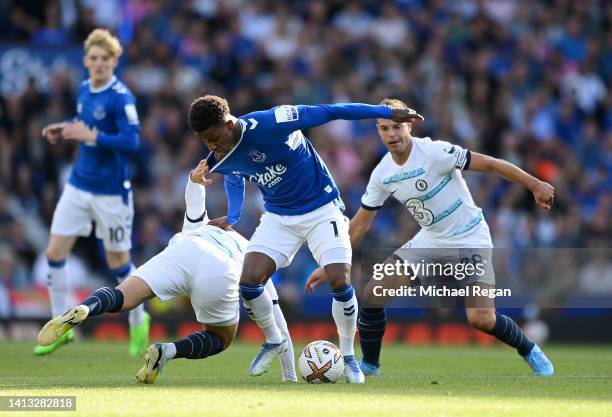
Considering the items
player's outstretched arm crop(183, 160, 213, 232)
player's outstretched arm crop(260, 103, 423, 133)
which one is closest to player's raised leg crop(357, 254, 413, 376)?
player's outstretched arm crop(183, 160, 213, 232)

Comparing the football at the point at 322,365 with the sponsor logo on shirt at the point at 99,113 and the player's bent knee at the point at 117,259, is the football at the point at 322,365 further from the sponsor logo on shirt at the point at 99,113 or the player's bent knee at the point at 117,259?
the sponsor logo on shirt at the point at 99,113

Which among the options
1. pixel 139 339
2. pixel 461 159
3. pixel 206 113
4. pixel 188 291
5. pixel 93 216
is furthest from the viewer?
pixel 93 216

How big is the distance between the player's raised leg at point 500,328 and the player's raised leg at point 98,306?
2.97m

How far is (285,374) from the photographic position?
9.67 m

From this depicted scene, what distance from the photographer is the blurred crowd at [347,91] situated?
60.5ft

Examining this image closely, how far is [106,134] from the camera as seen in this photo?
12523 mm

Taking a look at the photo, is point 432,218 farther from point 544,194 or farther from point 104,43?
point 104,43

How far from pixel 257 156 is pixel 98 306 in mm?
1669

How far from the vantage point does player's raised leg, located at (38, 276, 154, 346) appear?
8.52m

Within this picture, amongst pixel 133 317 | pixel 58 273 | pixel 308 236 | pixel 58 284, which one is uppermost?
pixel 308 236

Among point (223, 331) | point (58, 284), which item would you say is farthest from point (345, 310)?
point (58, 284)

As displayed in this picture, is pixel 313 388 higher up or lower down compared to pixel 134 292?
lower down
